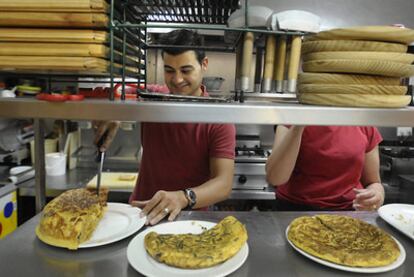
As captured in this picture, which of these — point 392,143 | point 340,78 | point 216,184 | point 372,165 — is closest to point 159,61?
point 216,184

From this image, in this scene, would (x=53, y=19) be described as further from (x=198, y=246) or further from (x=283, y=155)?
(x=283, y=155)

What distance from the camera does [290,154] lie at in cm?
127

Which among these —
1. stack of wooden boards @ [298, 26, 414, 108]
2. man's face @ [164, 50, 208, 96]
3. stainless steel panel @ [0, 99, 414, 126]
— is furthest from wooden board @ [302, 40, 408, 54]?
man's face @ [164, 50, 208, 96]

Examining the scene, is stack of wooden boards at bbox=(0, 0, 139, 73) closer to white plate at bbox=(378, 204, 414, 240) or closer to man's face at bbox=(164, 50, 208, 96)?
man's face at bbox=(164, 50, 208, 96)

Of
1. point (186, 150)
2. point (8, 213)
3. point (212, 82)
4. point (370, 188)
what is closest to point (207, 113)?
point (186, 150)

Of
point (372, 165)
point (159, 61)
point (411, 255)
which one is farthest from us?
point (159, 61)

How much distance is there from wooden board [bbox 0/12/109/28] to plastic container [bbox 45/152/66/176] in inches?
79.7

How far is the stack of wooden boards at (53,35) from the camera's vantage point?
0.64 meters

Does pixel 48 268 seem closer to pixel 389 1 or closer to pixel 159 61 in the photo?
pixel 159 61

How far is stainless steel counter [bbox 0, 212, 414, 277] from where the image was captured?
0.79 metres

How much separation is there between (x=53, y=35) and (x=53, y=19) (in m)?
0.03

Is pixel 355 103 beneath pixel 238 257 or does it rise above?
above

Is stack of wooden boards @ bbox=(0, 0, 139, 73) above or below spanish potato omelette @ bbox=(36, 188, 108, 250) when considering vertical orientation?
above

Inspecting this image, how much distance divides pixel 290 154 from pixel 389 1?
213 cm
